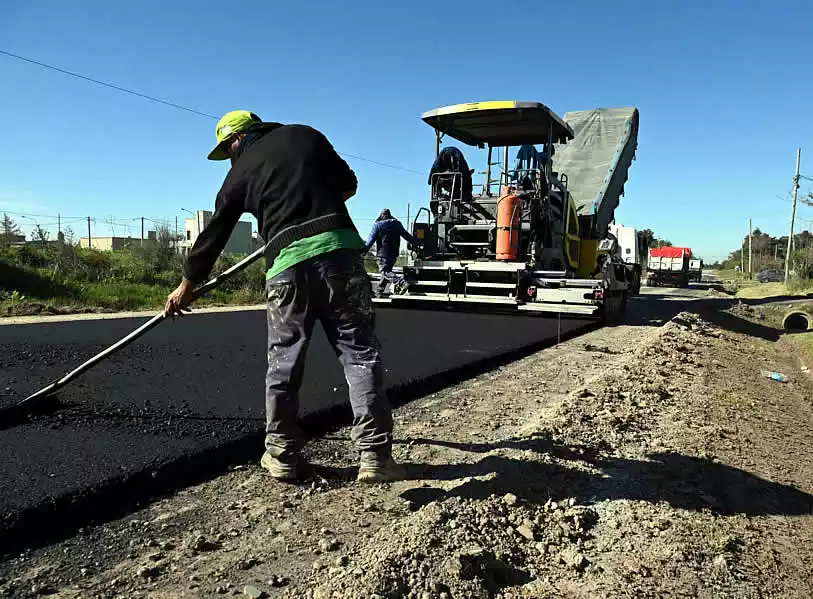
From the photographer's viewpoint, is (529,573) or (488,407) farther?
(488,407)

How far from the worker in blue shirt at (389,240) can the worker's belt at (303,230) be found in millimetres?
6717

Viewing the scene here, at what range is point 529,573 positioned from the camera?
5.82ft

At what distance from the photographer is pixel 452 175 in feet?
29.7

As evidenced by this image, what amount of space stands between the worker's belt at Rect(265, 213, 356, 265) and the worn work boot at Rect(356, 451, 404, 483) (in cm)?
93

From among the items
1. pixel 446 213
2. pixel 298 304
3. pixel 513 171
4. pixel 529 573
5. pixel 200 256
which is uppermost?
pixel 513 171

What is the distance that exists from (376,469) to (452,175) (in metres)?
7.21

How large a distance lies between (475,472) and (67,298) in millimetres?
10509

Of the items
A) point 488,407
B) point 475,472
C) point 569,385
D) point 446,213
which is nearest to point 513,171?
point 446,213

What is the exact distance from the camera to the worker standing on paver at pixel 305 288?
2404mm

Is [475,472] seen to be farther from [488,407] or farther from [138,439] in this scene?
[138,439]

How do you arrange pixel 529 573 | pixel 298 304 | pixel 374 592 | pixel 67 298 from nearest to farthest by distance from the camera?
pixel 374 592 → pixel 529 573 → pixel 298 304 → pixel 67 298

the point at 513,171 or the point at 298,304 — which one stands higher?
the point at 513,171

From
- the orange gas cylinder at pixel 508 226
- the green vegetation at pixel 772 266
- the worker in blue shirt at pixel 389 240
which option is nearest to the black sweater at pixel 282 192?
the orange gas cylinder at pixel 508 226

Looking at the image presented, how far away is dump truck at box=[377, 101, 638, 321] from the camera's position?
838cm
